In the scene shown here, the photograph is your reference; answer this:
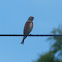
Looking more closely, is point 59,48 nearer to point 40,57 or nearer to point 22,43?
point 40,57

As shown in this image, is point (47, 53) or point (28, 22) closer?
point (28, 22)

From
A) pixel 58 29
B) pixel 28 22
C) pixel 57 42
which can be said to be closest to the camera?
pixel 28 22

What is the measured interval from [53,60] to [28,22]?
18.8m

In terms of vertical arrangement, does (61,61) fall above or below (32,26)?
below

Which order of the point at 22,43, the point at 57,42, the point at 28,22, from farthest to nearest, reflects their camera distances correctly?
the point at 57,42, the point at 28,22, the point at 22,43

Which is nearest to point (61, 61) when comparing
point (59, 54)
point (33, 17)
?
point (59, 54)

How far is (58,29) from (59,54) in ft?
7.84

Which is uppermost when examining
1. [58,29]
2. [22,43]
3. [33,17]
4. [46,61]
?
[33,17]

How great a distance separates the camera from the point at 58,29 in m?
25.6

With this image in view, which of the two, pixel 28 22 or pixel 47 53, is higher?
pixel 28 22

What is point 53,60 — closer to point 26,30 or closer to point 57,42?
point 57,42

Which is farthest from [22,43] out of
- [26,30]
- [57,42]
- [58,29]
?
[57,42]

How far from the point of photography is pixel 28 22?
827 centimetres

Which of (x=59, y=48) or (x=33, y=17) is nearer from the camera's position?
(x=33, y=17)
